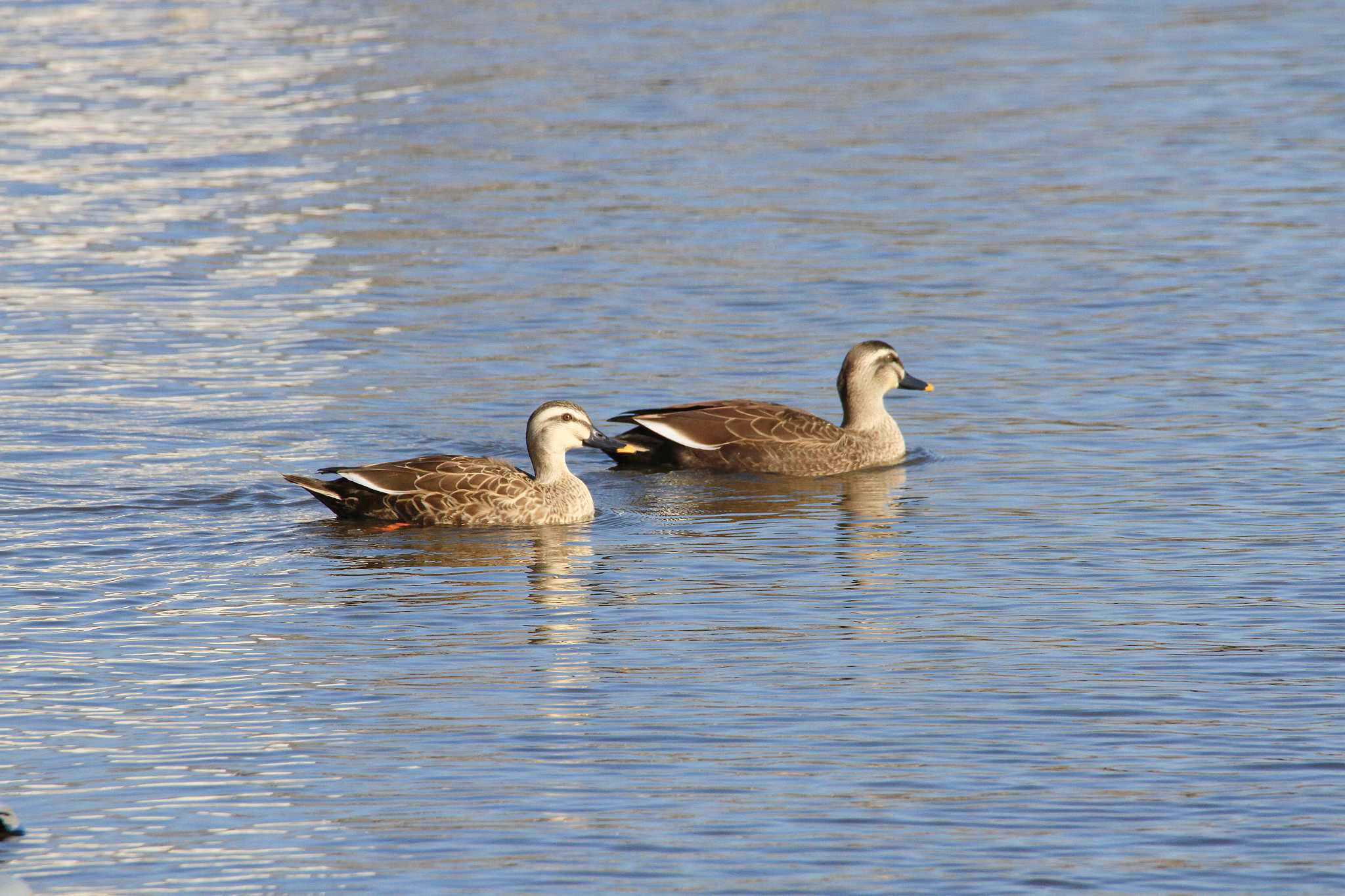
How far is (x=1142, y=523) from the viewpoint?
46.2 ft

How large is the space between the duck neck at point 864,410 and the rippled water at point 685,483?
1.63 ft

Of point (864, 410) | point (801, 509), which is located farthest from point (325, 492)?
point (864, 410)

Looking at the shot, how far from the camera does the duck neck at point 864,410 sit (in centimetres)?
1705

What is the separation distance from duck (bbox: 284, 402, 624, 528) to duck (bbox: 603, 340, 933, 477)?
0.89m

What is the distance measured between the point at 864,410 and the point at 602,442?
2.58 m

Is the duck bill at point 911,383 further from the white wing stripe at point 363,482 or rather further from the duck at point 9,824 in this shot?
the duck at point 9,824

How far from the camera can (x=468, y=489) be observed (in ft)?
48.0

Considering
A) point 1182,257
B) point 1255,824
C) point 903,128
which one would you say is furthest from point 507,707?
point 903,128

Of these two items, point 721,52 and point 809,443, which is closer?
point 809,443

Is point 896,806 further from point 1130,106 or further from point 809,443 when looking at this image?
point 1130,106

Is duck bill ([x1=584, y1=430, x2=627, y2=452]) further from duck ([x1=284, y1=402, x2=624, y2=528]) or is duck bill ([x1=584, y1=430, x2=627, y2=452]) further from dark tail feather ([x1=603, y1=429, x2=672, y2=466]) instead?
dark tail feather ([x1=603, y1=429, x2=672, y2=466])

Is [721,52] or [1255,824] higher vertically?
[721,52]

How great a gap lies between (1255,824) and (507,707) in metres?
3.42

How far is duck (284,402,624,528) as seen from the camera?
47.6 feet
